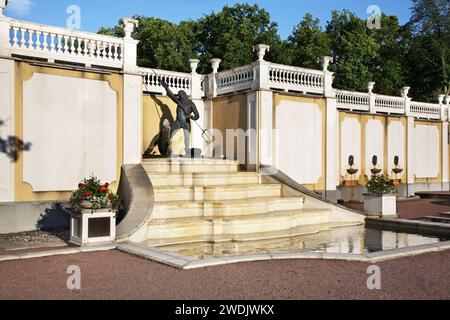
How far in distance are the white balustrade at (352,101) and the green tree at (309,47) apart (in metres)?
13.3

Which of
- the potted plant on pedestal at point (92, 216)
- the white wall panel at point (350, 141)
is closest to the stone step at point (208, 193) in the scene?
the potted plant on pedestal at point (92, 216)

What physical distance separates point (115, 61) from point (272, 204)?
633 cm

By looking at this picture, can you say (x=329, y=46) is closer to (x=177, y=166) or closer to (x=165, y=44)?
(x=165, y=44)

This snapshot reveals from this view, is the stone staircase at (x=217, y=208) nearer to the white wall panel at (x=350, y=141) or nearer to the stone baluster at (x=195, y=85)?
the stone baluster at (x=195, y=85)

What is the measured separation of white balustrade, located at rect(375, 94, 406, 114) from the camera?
22.8 metres

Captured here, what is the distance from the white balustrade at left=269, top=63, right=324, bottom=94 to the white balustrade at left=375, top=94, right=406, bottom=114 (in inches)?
210

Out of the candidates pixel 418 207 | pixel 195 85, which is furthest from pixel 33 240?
pixel 418 207

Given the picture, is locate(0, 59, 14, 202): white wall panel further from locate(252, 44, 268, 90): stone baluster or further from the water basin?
locate(252, 44, 268, 90): stone baluster

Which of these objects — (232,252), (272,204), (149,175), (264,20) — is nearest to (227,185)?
(272,204)

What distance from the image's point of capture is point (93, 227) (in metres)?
9.66

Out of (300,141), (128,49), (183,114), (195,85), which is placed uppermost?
(128,49)

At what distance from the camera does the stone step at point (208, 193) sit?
12.6 m

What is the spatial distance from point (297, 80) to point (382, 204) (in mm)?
5925

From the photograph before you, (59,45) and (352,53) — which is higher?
(352,53)
